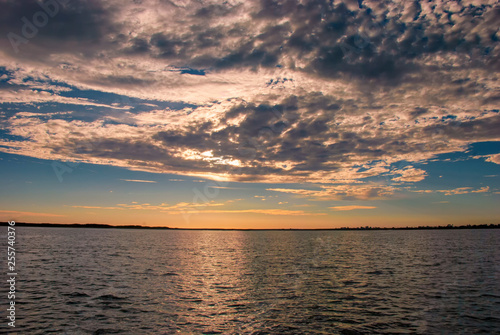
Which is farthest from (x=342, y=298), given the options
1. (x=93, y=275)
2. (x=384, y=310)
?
(x=93, y=275)

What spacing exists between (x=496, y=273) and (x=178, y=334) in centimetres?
4917

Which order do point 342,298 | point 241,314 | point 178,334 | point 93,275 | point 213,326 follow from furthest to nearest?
1. point 93,275
2. point 342,298
3. point 241,314
4. point 213,326
5. point 178,334

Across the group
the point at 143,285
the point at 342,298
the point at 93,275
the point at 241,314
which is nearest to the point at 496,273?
the point at 342,298

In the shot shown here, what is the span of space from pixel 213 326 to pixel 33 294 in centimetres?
2184

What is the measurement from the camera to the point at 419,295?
102 ft

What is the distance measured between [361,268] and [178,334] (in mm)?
39231

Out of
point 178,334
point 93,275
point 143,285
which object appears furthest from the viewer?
point 93,275

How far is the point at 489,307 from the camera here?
2656 cm

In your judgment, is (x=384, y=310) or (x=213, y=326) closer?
(x=213, y=326)

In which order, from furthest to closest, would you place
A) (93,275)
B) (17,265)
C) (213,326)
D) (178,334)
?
(17,265) < (93,275) < (213,326) < (178,334)

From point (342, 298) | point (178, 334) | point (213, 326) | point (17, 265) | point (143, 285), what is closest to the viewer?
point (178, 334)

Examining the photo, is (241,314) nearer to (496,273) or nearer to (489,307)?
(489,307)

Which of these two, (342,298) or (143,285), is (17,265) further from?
(342,298)

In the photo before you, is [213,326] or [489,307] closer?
[213,326]
